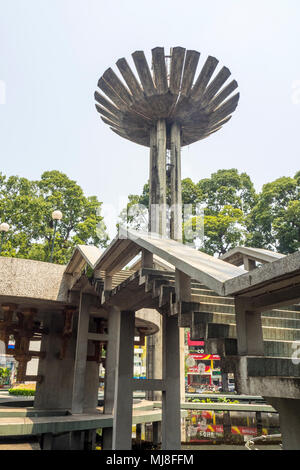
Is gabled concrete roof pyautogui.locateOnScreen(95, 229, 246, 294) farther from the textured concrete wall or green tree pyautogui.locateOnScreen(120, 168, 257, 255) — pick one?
green tree pyautogui.locateOnScreen(120, 168, 257, 255)

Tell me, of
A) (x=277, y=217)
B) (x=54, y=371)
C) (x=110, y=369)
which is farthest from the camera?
(x=277, y=217)

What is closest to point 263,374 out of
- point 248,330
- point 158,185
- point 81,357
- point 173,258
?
point 248,330

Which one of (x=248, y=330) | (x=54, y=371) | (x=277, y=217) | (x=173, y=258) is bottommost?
(x=54, y=371)

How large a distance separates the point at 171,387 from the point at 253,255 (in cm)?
374

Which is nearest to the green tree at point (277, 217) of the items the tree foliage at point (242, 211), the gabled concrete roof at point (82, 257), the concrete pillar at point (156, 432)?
the tree foliage at point (242, 211)

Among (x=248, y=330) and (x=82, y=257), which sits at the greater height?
(x=82, y=257)

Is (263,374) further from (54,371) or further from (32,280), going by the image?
(54,371)

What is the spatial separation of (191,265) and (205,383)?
179ft

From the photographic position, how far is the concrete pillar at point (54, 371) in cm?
1543

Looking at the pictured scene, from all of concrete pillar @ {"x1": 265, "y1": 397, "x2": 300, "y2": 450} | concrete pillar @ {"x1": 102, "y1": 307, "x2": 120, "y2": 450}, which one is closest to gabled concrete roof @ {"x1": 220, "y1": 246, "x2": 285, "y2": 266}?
concrete pillar @ {"x1": 265, "y1": 397, "x2": 300, "y2": 450}

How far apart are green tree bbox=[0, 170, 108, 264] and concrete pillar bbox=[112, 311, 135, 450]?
19.1 m

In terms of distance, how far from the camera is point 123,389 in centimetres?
812

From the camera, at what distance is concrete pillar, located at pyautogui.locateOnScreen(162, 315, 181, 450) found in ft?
26.3
